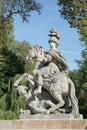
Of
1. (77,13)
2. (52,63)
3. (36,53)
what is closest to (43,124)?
(52,63)

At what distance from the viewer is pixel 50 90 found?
15.5 meters

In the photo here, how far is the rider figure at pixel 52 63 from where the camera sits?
15.6m

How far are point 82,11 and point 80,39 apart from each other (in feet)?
10.4

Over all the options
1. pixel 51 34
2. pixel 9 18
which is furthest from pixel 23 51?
pixel 51 34

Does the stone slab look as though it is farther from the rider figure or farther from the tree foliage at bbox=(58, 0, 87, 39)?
the tree foliage at bbox=(58, 0, 87, 39)

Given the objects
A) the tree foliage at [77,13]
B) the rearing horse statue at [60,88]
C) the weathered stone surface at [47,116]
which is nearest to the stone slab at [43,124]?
the weathered stone surface at [47,116]

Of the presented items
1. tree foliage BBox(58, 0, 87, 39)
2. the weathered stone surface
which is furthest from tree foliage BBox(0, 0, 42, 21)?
the weathered stone surface

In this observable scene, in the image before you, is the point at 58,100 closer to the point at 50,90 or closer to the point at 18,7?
the point at 50,90

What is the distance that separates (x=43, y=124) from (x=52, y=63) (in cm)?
241

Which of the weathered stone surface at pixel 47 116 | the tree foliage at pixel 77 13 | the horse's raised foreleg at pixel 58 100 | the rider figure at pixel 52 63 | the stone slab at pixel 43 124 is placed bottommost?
the stone slab at pixel 43 124

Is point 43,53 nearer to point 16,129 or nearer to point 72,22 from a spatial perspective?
point 16,129

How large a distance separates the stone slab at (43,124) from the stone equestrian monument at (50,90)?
1.02 ft

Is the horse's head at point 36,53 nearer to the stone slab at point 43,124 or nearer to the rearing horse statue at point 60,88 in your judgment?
the rearing horse statue at point 60,88

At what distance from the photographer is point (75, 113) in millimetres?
15102
